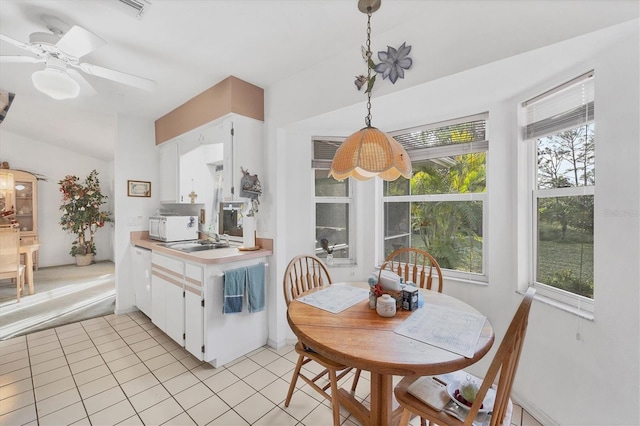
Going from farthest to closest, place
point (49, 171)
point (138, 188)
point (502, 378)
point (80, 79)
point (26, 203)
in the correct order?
point (49, 171)
point (26, 203)
point (138, 188)
point (80, 79)
point (502, 378)

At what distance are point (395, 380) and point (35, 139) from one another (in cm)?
782

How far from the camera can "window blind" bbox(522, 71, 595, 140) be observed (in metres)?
1.58

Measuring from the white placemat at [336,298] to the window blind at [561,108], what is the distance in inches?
65.2

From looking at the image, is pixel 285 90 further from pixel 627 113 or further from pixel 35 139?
pixel 35 139

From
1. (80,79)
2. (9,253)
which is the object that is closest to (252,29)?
(80,79)

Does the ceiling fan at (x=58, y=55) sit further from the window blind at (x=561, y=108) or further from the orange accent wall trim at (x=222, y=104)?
the window blind at (x=561, y=108)

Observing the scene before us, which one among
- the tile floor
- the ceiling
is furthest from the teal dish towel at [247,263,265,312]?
the ceiling

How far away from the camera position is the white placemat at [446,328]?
113cm

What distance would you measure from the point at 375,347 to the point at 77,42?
7.92 feet

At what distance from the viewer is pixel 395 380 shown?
2.25 metres

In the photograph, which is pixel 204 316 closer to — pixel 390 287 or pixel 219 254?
pixel 219 254

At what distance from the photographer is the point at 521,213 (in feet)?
6.45

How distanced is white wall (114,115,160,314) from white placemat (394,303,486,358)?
3549mm

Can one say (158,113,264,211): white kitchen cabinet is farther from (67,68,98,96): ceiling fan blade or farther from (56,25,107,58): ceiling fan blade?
(56,25,107,58): ceiling fan blade
